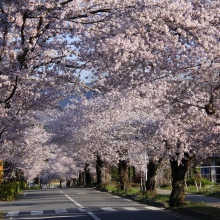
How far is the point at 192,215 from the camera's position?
19.3 m

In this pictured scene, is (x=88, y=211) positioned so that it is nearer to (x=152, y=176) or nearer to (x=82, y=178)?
(x=152, y=176)

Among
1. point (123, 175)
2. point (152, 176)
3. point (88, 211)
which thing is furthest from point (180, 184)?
point (123, 175)

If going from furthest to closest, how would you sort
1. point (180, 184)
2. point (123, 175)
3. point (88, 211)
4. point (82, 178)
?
1. point (82, 178)
2. point (123, 175)
3. point (180, 184)
4. point (88, 211)

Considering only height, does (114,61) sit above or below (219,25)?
below

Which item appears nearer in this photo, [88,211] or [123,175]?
[88,211]

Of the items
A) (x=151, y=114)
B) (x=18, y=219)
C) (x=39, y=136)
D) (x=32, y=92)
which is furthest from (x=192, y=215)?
(x=39, y=136)

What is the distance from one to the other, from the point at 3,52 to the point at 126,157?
29748 mm

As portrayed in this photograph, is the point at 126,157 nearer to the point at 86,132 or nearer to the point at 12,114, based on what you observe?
the point at 86,132

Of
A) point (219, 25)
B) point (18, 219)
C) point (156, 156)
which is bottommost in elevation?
point (18, 219)

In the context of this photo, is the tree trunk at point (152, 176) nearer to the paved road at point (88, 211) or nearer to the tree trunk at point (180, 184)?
the paved road at point (88, 211)

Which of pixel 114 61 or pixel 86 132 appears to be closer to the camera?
pixel 114 61

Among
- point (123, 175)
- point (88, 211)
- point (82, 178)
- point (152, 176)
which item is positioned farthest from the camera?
point (82, 178)

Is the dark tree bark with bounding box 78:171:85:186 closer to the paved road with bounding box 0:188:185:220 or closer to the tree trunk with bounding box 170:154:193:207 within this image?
the paved road with bounding box 0:188:185:220

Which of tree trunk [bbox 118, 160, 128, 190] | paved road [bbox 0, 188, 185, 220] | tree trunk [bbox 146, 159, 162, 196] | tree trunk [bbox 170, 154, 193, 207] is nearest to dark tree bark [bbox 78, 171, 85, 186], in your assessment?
tree trunk [bbox 118, 160, 128, 190]
